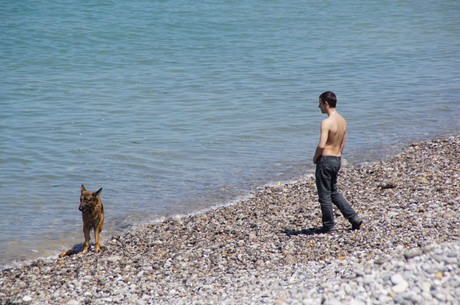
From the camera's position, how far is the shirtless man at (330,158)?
8992 millimetres

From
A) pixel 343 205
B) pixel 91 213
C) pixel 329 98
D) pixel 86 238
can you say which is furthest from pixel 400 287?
pixel 86 238

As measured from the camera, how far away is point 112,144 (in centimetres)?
1639

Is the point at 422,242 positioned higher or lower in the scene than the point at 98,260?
higher

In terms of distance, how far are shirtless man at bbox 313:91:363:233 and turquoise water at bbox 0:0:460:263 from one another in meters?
3.55

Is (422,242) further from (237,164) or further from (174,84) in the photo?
(174,84)

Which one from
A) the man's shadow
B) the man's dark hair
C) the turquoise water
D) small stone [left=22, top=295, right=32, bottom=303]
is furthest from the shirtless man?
small stone [left=22, top=295, right=32, bottom=303]

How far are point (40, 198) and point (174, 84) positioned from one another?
37.3 ft

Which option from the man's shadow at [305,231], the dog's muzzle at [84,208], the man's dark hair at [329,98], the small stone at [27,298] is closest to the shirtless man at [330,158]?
the man's dark hair at [329,98]

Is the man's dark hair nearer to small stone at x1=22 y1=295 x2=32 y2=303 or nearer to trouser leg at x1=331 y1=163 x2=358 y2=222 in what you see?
trouser leg at x1=331 y1=163 x2=358 y2=222

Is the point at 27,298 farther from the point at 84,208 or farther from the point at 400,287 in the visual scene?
the point at 400,287

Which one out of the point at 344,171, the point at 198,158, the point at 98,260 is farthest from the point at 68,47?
the point at 98,260

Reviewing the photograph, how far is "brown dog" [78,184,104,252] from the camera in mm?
9734

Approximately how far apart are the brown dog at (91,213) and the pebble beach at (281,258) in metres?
0.21

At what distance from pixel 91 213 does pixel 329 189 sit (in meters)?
3.28
